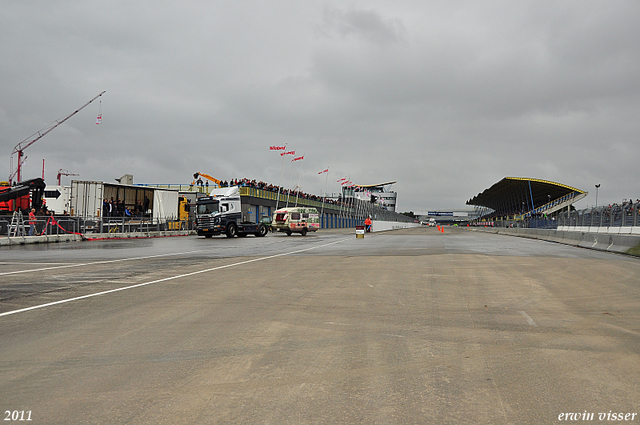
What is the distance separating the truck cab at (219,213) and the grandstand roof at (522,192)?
75923 millimetres

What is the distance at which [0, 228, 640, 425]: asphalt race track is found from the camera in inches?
138

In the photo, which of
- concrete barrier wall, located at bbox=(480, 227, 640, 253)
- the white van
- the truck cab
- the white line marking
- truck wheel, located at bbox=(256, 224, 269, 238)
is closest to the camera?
the white line marking

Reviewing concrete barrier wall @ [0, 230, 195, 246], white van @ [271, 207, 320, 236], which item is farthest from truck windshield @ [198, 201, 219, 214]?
white van @ [271, 207, 320, 236]

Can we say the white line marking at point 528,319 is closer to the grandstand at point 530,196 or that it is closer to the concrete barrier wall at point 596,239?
the concrete barrier wall at point 596,239

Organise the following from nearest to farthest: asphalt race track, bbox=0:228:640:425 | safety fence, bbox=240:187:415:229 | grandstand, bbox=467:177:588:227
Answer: asphalt race track, bbox=0:228:640:425
safety fence, bbox=240:187:415:229
grandstand, bbox=467:177:588:227

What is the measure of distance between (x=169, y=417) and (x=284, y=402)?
0.80 metres

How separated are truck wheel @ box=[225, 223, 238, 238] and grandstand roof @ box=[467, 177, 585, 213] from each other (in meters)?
75.6

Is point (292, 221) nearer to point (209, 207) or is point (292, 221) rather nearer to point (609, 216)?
point (209, 207)

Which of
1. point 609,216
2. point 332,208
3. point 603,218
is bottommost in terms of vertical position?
point 603,218

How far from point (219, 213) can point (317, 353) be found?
31850mm

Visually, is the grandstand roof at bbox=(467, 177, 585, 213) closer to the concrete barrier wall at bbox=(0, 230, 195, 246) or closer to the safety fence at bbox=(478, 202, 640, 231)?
the safety fence at bbox=(478, 202, 640, 231)

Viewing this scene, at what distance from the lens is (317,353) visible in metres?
4.91

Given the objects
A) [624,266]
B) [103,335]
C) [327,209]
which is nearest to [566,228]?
[624,266]

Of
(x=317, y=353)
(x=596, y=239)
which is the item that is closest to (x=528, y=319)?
(x=317, y=353)
